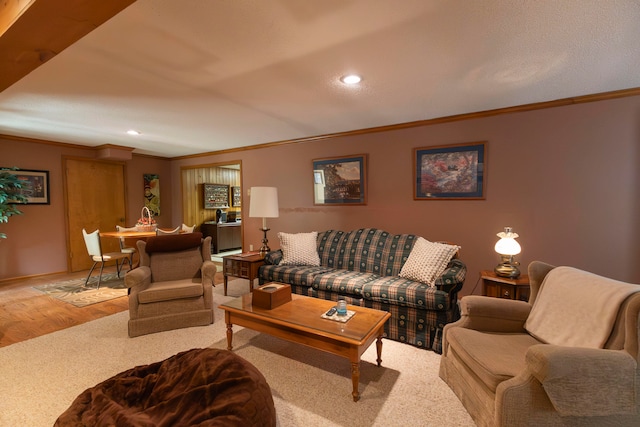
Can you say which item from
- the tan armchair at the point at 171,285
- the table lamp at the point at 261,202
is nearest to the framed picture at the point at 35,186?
the tan armchair at the point at 171,285

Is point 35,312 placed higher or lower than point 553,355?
lower

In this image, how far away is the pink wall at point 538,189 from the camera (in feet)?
9.21

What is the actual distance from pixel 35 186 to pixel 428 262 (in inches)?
240

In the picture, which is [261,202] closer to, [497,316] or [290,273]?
[290,273]

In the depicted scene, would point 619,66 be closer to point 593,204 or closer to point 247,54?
point 593,204

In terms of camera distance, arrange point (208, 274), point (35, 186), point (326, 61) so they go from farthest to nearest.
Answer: point (35, 186) → point (208, 274) → point (326, 61)

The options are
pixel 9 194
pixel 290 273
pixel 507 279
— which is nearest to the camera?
pixel 507 279

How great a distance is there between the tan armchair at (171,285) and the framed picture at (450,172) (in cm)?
276

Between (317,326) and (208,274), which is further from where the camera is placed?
(208,274)

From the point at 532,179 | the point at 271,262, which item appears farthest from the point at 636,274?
the point at 271,262

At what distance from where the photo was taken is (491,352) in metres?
1.64

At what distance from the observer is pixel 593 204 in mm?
2910

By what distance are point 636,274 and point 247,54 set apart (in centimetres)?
400

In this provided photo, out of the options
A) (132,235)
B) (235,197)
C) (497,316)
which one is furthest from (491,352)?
(235,197)
